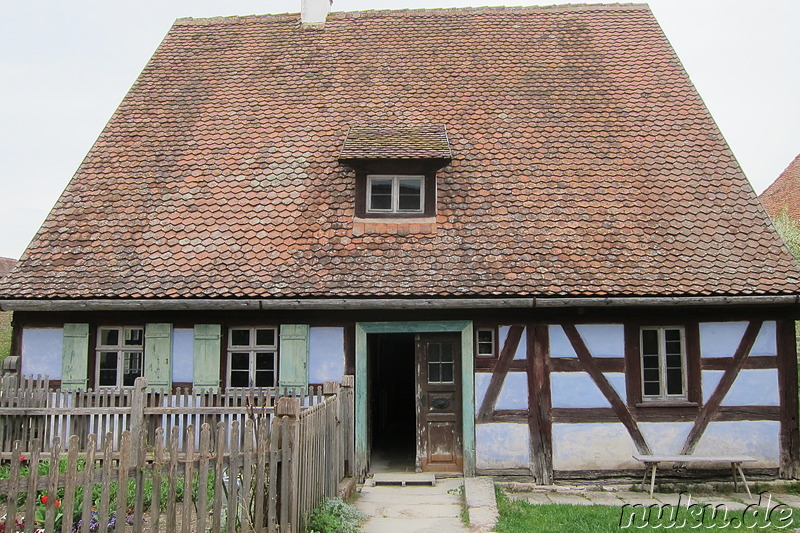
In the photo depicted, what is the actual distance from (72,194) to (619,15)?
11.9 meters

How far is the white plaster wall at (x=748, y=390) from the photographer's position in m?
9.79

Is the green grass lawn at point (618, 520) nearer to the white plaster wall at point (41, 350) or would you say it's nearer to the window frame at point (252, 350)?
the window frame at point (252, 350)

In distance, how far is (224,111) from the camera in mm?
13086

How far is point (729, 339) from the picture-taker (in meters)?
9.88

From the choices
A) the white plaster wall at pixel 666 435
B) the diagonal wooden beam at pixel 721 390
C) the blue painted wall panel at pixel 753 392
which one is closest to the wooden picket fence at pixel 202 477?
the white plaster wall at pixel 666 435

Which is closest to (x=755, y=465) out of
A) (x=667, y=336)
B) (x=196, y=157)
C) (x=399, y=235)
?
(x=667, y=336)

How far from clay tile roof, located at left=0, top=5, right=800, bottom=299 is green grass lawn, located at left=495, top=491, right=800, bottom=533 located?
2890 mm

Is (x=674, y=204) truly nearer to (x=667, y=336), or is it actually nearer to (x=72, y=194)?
(x=667, y=336)

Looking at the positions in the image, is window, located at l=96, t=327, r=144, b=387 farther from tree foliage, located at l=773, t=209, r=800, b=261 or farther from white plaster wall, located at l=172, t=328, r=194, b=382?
tree foliage, located at l=773, t=209, r=800, b=261

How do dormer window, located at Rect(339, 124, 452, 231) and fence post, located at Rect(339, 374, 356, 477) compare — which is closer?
fence post, located at Rect(339, 374, 356, 477)

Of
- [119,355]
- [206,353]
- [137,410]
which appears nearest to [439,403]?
[206,353]

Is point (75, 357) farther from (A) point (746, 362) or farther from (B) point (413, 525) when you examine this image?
(A) point (746, 362)

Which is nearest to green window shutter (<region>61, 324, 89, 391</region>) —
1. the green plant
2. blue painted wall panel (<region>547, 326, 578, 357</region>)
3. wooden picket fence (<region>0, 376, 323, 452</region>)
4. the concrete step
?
wooden picket fence (<region>0, 376, 323, 452</region>)

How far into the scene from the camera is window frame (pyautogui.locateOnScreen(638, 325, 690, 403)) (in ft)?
32.3
